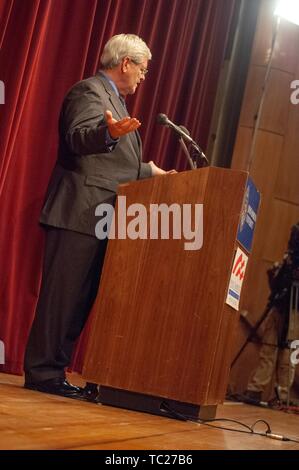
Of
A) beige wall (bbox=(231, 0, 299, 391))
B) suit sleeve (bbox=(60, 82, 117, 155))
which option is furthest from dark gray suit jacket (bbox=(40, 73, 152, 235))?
beige wall (bbox=(231, 0, 299, 391))

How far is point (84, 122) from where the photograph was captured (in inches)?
→ 89.4

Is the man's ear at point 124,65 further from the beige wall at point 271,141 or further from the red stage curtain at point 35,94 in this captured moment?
the beige wall at point 271,141

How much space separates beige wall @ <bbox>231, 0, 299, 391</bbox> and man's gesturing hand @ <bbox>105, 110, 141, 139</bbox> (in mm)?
2757

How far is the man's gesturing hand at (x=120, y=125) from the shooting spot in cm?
200

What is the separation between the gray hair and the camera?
2535 mm

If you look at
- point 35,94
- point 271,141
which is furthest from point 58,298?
point 271,141

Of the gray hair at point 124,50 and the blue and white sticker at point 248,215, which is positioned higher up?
the gray hair at point 124,50

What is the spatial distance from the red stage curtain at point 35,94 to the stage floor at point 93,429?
32.5 inches

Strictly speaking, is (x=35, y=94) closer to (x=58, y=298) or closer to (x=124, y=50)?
(x=124, y=50)

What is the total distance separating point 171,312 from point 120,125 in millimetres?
605

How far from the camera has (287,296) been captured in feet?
13.5

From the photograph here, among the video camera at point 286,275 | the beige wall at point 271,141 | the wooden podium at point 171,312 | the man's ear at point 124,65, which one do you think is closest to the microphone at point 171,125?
the wooden podium at point 171,312

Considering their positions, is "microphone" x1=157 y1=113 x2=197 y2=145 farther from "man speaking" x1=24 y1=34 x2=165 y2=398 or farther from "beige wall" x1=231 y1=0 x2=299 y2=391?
"beige wall" x1=231 y1=0 x2=299 y2=391

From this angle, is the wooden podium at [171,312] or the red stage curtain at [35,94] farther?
the red stage curtain at [35,94]
